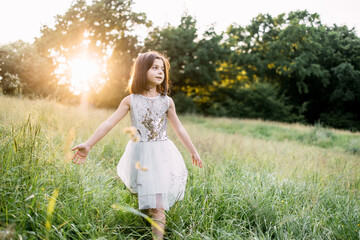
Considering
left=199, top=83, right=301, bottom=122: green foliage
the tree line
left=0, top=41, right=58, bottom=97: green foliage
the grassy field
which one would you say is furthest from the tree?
the grassy field

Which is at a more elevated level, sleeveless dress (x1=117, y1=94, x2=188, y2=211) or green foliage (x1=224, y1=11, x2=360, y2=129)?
green foliage (x1=224, y1=11, x2=360, y2=129)

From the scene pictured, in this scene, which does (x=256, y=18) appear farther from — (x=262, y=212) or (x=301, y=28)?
(x=262, y=212)

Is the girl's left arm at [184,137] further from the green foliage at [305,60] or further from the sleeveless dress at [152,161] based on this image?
the green foliage at [305,60]

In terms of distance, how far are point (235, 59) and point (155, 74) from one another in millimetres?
21340

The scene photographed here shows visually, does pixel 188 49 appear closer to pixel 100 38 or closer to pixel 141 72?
pixel 100 38

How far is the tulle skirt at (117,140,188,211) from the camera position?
198 cm

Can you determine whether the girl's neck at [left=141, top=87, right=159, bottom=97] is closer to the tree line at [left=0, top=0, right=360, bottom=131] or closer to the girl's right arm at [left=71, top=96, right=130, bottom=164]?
the girl's right arm at [left=71, top=96, right=130, bottom=164]

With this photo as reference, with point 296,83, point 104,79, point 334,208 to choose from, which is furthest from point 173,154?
point 296,83

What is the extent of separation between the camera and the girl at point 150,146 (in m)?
1.98

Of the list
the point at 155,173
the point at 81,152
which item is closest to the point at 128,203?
the point at 155,173

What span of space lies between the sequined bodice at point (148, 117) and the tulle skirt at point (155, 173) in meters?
0.07

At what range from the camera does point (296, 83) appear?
2512 centimetres

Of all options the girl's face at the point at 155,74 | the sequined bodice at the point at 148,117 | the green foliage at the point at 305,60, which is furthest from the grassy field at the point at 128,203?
the green foliage at the point at 305,60

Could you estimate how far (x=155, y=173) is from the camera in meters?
2.03
